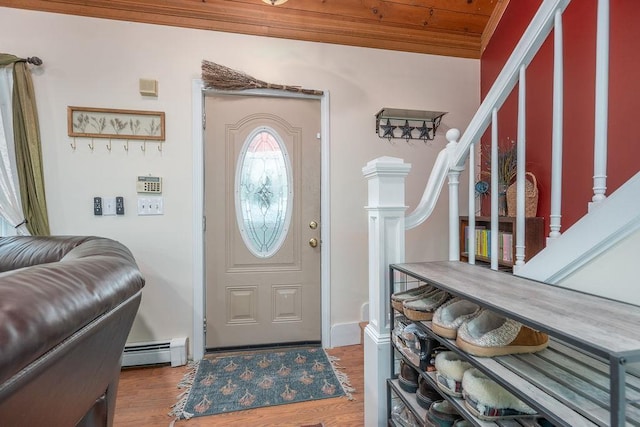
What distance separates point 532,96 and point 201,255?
8.66 ft

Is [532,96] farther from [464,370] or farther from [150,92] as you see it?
[150,92]

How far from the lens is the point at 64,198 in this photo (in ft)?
6.76

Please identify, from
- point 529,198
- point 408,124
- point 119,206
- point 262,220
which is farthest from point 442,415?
point 119,206

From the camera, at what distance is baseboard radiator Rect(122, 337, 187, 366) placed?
2.06 meters

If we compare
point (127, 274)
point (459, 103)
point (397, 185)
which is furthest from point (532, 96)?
point (127, 274)

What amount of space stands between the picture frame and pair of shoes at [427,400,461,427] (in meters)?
2.23

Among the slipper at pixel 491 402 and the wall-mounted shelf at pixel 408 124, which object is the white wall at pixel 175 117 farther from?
the slipper at pixel 491 402

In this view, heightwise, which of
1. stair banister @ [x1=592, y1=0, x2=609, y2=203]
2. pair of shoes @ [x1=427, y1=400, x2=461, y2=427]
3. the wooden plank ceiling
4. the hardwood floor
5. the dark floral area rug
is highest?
the wooden plank ceiling

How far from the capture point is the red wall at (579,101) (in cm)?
158

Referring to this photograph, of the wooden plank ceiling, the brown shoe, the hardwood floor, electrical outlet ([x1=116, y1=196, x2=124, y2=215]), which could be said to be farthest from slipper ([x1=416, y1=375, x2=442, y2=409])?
the wooden plank ceiling

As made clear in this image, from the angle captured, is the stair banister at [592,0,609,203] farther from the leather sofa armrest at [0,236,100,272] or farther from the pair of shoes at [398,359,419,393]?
the leather sofa armrest at [0,236,100,272]

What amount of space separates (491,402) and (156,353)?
6.94 feet

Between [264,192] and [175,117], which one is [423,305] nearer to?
[264,192]

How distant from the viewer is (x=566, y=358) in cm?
75
